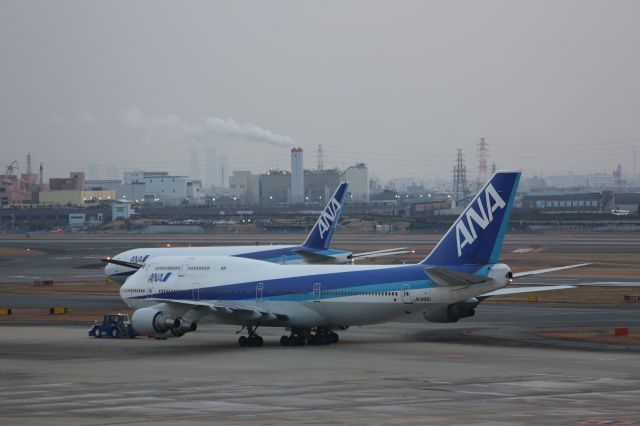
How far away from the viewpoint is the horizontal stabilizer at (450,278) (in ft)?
155

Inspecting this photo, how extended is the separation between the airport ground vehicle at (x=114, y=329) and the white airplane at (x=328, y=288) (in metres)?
1.31

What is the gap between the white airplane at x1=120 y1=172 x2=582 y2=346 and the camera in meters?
47.5

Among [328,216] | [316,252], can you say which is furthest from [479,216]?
[316,252]

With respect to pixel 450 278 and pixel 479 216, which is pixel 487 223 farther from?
pixel 450 278

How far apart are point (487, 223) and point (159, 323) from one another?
15837mm

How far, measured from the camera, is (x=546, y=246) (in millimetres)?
142000

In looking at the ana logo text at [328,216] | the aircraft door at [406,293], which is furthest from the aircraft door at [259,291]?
the ana logo text at [328,216]

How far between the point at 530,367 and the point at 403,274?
867 centimetres

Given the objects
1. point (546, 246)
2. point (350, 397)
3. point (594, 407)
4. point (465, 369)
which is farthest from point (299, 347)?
point (546, 246)

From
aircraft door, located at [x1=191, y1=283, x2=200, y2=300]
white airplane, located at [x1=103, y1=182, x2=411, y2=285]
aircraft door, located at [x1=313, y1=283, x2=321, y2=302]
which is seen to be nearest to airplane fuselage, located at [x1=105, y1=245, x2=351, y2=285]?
white airplane, located at [x1=103, y1=182, x2=411, y2=285]

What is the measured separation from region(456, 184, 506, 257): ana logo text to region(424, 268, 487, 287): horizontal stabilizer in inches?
48.5

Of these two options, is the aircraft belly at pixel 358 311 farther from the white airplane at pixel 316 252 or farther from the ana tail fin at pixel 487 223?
the white airplane at pixel 316 252

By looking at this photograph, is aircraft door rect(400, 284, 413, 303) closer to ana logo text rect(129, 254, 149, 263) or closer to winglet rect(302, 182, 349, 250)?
winglet rect(302, 182, 349, 250)

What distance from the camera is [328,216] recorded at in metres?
81.0
